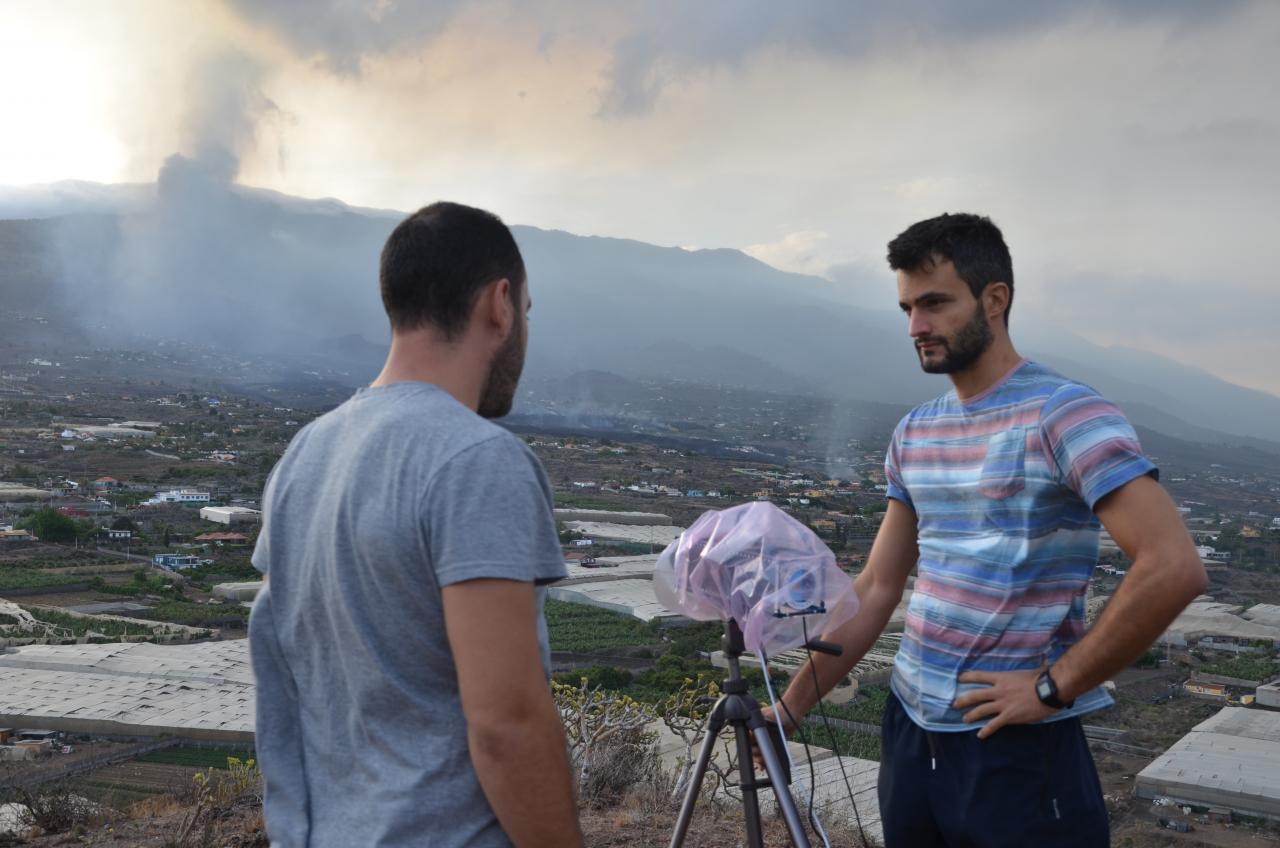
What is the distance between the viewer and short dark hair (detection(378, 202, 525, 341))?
130cm

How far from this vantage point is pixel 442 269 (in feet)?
4.25

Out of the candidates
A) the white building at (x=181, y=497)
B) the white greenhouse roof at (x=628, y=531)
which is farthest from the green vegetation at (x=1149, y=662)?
the white building at (x=181, y=497)

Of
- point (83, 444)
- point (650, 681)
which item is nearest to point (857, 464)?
point (83, 444)

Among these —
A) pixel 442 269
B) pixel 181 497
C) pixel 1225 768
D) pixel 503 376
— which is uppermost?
pixel 442 269

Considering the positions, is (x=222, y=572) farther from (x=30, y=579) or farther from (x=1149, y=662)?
(x=1149, y=662)

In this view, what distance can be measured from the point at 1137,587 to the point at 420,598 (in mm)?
1050

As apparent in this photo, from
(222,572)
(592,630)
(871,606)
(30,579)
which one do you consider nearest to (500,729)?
(871,606)

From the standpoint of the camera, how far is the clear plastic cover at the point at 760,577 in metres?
1.79

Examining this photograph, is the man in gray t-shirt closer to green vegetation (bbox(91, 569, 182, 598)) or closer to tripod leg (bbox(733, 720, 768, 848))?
tripod leg (bbox(733, 720, 768, 848))

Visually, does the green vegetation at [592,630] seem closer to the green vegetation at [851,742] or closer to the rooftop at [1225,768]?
the green vegetation at [851,742]

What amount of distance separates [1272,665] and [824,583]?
2350 cm

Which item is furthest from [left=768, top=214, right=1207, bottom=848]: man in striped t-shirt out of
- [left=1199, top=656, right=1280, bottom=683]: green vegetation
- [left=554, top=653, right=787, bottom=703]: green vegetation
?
[left=1199, top=656, right=1280, bottom=683]: green vegetation

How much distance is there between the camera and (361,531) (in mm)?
1174

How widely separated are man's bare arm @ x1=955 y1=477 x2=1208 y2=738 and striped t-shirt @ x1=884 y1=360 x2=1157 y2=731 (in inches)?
2.1
